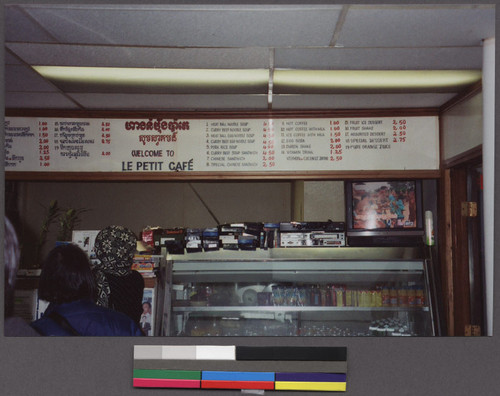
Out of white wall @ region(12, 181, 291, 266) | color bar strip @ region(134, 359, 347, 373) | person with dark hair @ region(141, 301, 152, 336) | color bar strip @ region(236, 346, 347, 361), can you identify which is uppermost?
white wall @ region(12, 181, 291, 266)

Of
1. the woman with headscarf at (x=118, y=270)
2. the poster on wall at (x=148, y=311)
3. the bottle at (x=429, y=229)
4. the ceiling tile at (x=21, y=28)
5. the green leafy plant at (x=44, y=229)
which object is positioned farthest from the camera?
the green leafy plant at (x=44, y=229)

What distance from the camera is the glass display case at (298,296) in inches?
137

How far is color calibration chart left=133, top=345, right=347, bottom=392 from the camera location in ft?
4.28

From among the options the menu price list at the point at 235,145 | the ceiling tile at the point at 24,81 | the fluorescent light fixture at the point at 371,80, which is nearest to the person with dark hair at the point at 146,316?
the menu price list at the point at 235,145

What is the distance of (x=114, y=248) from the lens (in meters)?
2.48

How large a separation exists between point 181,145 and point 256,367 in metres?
2.72

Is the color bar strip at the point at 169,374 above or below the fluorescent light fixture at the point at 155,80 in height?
below

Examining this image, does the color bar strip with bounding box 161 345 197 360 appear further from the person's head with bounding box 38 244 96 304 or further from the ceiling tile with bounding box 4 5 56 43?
the ceiling tile with bounding box 4 5 56 43

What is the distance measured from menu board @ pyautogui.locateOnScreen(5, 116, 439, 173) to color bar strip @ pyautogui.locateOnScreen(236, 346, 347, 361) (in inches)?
102

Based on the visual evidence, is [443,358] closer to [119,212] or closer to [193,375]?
[193,375]

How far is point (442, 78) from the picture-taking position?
319 cm

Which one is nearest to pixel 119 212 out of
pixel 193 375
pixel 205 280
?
pixel 205 280

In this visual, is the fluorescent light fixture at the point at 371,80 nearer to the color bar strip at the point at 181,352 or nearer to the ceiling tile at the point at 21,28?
the ceiling tile at the point at 21,28

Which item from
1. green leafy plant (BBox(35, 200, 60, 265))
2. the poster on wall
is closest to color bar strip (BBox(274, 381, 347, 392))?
the poster on wall
